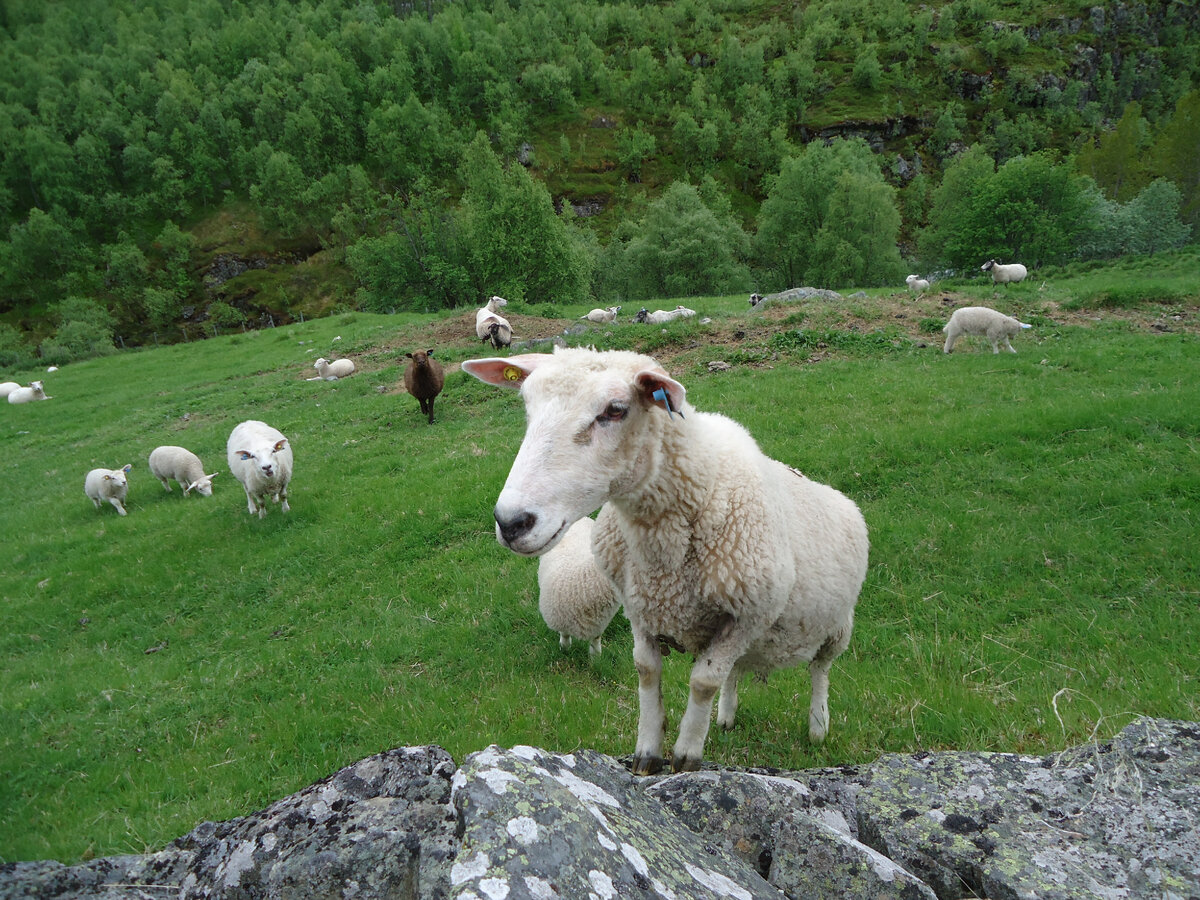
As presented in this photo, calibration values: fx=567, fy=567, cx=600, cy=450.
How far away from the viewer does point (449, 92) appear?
423ft

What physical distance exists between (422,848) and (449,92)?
155163 millimetres

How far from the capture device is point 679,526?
3668 mm

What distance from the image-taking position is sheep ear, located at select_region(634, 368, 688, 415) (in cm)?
328

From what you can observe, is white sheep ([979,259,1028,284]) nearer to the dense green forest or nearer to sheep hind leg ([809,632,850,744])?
the dense green forest

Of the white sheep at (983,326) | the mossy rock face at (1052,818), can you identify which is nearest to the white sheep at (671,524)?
the mossy rock face at (1052,818)

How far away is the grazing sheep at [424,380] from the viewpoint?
16688mm

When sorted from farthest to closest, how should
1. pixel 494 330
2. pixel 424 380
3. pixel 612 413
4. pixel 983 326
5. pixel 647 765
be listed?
pixel 494 330
pixel 424 380
pixel 983 326
pixel 647 765
pixel 612 413

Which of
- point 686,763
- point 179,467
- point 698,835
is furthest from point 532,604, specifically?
point 179,467

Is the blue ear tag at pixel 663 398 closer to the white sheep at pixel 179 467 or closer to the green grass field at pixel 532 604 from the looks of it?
the green grass field at pixel 532 604

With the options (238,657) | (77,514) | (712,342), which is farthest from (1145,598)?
(77,514)

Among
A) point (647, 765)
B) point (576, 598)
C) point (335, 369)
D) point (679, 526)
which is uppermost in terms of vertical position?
point (679, 526)

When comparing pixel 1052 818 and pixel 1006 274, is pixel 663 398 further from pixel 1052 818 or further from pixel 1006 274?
pixel 1006 274

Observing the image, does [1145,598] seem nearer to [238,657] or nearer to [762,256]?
[238,657]

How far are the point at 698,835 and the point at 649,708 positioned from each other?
1.31 metres
